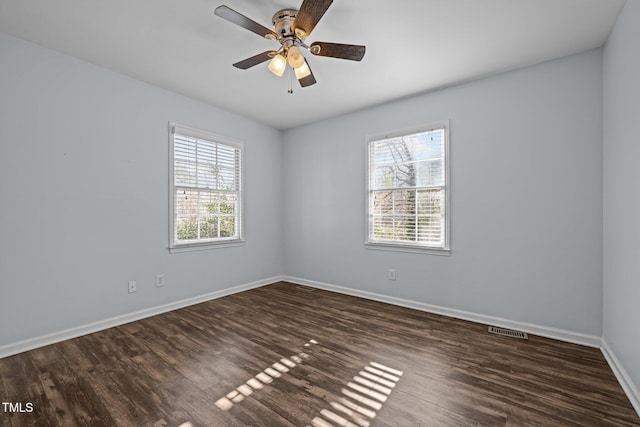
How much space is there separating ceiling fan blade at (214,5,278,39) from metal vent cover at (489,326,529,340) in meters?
3.38

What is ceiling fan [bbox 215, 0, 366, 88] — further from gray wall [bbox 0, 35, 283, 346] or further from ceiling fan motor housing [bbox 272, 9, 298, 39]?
gray wall [bbox 0, 35, 283, 346]

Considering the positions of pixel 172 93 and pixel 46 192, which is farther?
pixel 172 93

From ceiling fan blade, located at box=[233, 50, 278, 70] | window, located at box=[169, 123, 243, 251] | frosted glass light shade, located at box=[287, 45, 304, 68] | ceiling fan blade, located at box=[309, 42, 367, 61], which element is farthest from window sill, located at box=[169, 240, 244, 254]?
ceiling fan blade, located at box=[309, 42, 367, 61]

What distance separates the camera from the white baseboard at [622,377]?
1.80 metres

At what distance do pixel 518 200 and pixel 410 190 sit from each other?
117cm

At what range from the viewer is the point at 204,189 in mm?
3986

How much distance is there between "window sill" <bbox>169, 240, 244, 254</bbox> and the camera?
12.0ft

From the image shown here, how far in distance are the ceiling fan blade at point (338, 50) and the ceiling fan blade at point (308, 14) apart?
13 centimetres

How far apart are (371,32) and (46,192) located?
3.27m

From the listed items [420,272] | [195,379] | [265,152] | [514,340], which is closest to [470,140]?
[420,272]

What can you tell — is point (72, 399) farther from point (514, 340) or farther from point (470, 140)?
point (470, 140)

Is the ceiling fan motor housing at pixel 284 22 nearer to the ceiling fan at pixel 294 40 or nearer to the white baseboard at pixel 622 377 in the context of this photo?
the ceiling fan at pixel 294 40

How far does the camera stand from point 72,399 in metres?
1.87

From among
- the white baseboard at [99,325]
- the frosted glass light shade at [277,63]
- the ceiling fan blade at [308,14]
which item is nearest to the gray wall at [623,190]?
the ceiling fan blade at [308,14]
